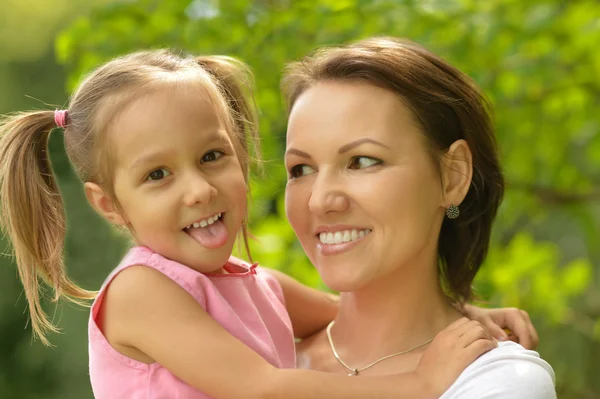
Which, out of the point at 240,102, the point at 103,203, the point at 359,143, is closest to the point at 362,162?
the point at 359,143

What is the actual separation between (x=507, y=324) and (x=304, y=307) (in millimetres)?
551

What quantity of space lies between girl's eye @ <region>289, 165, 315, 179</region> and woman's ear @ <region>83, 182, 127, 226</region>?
45 centimetres

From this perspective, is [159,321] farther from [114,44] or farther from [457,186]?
[114,44]

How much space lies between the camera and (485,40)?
365 cm

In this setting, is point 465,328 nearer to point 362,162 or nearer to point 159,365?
point 362,162

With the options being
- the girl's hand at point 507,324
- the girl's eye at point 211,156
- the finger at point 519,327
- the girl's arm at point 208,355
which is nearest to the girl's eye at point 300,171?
the girl's eye at point 211,156

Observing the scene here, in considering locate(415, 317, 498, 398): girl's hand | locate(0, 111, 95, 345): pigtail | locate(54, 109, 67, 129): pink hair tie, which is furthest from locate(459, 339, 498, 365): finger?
locate(54, 109, 67, 129): pink hair tie

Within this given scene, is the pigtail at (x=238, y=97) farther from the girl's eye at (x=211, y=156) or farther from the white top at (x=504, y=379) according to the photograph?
the white top at (x=504, y=379)

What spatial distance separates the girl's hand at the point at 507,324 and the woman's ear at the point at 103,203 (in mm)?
969

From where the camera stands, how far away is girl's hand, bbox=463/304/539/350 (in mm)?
2359

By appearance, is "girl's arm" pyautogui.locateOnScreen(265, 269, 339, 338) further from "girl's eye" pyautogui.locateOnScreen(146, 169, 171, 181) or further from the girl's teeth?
"girl's eye" pyautogui.locateOnScreen(146, 169, 171, 181)

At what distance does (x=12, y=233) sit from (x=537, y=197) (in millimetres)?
3325

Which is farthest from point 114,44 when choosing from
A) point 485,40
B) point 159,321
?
point 159,321

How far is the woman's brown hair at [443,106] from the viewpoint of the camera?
2.15 m
